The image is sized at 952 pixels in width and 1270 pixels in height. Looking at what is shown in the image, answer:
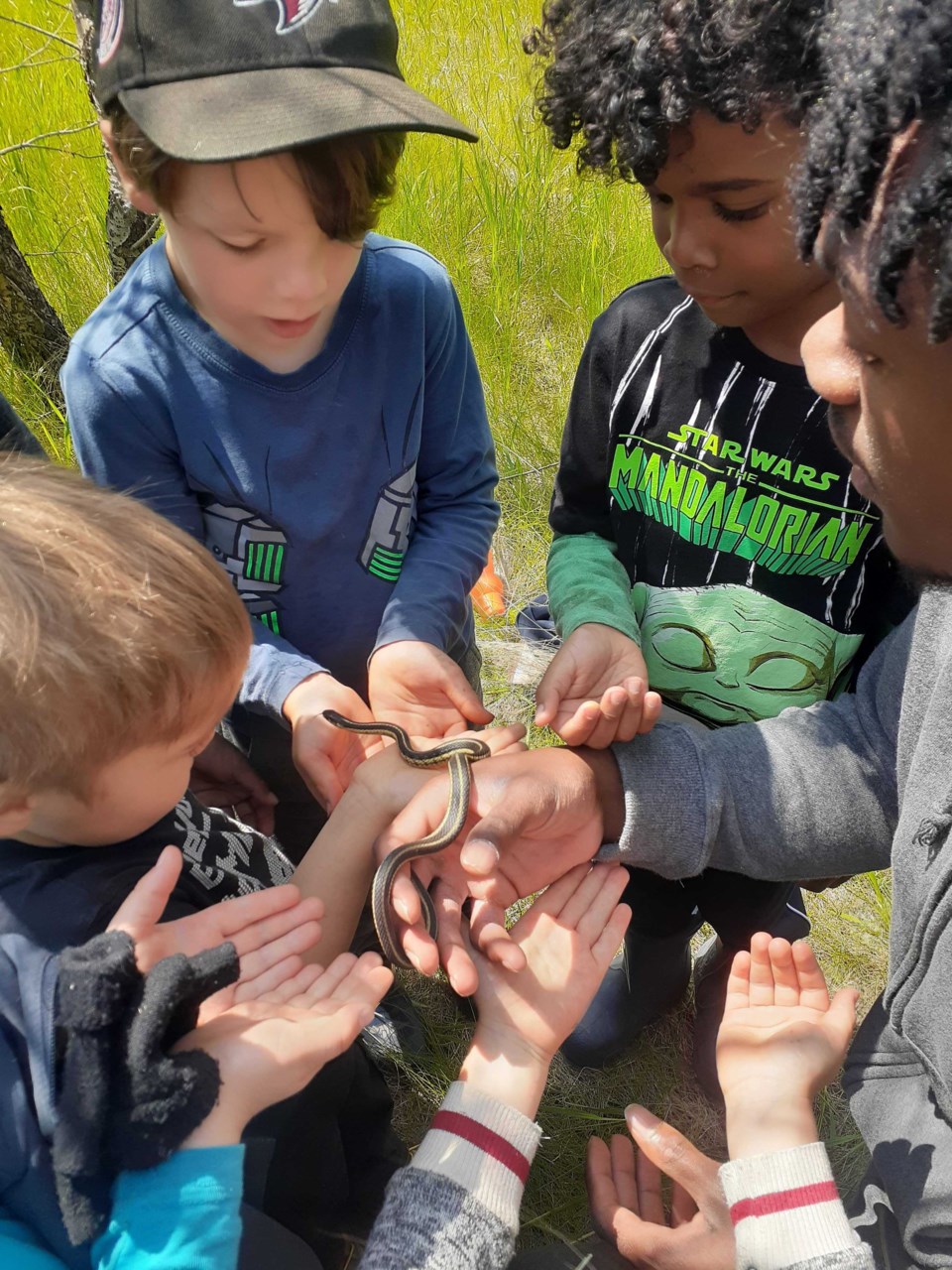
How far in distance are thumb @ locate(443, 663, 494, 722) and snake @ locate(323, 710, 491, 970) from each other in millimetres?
67

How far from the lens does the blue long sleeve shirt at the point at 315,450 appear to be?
2344mm

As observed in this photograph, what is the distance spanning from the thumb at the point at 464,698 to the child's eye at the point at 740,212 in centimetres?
133

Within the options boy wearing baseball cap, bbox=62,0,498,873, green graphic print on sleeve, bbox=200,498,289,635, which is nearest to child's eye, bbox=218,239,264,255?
boy wearing baseball cap, bbox=62,0,498,873

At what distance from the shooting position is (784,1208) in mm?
1738

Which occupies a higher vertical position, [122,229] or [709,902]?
[122,229]

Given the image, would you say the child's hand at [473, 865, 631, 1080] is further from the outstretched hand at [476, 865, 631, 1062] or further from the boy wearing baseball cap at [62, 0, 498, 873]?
the boy wearing baseball cap at [62, 0, 498, 873]

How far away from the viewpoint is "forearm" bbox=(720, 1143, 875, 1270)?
5.41 feet

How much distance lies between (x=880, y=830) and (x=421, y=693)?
49.0 inches

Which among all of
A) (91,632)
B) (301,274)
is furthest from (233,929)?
(301,274)

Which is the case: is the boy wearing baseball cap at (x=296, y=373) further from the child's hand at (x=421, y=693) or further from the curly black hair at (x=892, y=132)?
the curly black hair at (x=892, y=132)

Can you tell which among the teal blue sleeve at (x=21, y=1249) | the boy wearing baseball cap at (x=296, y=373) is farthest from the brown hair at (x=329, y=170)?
the teal blue sleeve at (x=21, y=1249)

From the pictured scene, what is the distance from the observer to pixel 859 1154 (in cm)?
282

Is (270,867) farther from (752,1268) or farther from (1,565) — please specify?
(752,1268)

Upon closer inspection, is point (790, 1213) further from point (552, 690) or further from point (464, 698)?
point (464, 698)
